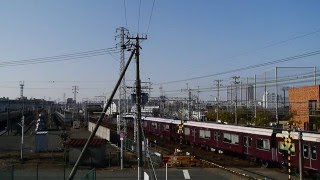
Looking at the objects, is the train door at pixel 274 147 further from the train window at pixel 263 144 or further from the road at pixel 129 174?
the road at pixel 129 174

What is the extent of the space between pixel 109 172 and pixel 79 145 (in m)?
4.22

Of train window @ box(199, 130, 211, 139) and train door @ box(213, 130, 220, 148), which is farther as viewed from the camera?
train window @ box(199, 130, 211, 139)

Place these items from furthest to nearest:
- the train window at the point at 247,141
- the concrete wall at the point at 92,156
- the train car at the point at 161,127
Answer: the train car at the point at 161,127
the train window at the point at 247,141
the concrete wall at the point at 92,156

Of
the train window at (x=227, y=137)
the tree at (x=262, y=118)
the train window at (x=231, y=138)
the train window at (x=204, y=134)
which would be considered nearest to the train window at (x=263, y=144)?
the train window at (x=231, y=138)

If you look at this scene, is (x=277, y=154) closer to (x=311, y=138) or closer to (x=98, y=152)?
(x=311, y=138)

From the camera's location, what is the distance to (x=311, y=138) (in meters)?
24.0

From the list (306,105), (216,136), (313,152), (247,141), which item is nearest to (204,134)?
(216,136)

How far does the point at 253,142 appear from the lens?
3178 centimetres

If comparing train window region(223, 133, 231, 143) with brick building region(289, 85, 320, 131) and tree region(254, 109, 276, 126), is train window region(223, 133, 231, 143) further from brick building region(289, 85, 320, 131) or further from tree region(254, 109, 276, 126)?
tree region(254, 109, 276, 126)

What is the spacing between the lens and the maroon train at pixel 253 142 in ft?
79.8

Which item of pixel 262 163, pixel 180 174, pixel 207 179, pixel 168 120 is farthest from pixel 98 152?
pixel 168 120

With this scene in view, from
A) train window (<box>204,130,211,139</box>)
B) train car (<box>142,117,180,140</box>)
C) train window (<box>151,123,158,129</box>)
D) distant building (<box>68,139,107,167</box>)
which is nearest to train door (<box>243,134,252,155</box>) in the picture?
train window (<box>204,130,211,139</box>)

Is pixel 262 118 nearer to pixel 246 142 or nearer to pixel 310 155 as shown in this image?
pixel 246 142

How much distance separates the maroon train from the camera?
958 inches
